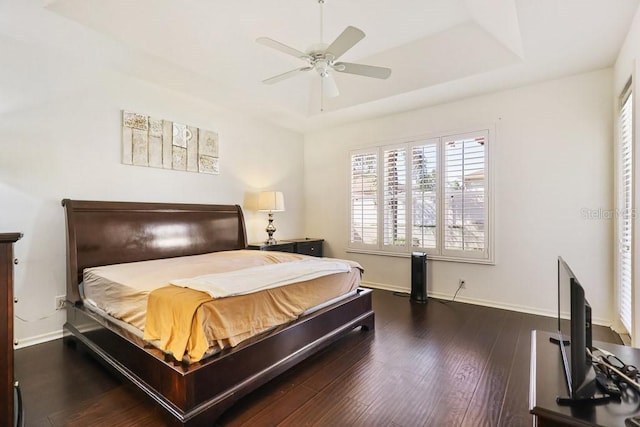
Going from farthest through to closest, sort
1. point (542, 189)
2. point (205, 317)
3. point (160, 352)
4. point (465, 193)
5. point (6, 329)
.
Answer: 1. point (465, 193)
2. point (542, 189)
3. point (160, 352)
4. point (205, 317)
5. point (6, 329)

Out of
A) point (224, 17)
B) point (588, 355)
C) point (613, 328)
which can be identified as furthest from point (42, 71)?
point (613, 328)

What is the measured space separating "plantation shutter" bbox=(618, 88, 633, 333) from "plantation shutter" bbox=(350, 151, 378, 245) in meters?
2.76

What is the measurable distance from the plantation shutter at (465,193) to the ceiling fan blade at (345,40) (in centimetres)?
244

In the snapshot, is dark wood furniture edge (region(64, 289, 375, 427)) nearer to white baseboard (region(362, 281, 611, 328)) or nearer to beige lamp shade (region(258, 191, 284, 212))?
white baseboard (region(362, 281, 611, 328))

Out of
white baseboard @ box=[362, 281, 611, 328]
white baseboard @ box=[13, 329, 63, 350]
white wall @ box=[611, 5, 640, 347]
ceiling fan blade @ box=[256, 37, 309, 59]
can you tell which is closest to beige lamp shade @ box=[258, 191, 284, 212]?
white baseboard @ box=[362, 281, 611, 328]

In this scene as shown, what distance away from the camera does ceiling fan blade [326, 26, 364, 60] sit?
2.13 m

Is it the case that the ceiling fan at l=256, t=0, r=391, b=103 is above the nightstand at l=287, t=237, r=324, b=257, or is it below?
above

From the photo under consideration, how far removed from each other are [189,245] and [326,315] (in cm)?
208

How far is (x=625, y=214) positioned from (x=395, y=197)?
248 centimetres

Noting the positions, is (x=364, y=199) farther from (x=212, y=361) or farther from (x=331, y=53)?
(x=212, y=361)

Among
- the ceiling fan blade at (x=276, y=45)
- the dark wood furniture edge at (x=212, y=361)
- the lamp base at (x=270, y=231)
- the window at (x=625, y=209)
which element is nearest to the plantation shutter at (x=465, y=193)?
the window at (x=625, y=209)

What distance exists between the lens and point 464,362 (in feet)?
8.09

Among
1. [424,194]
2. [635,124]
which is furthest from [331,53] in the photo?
[424,194]

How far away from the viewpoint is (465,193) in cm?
404
